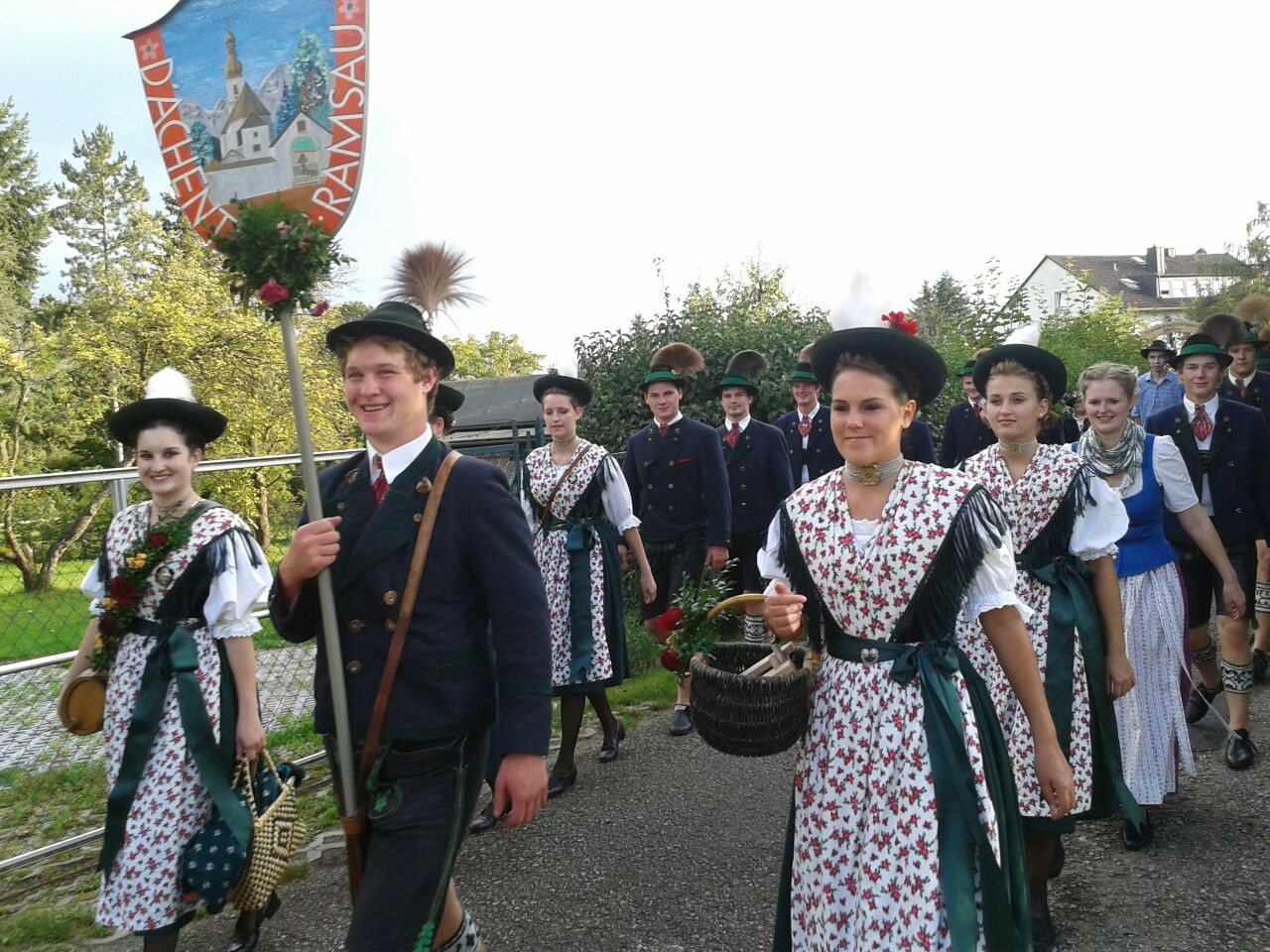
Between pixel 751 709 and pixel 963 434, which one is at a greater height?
pixel 963 434

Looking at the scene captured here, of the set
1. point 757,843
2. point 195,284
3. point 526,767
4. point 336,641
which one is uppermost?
point 195,284

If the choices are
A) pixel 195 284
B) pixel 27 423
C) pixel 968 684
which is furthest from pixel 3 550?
pixel 27 423

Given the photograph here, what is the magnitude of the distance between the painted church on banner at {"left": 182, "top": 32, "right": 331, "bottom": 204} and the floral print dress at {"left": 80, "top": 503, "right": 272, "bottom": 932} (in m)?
1.62

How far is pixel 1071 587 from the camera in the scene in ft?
11.8

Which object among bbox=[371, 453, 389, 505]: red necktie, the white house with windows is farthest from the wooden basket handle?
the white house with windows

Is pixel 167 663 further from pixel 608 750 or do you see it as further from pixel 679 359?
pixel 679 359

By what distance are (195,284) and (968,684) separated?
19.6 m

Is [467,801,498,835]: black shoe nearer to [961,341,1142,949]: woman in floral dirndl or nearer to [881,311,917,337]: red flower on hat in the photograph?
[961,341,1142,949]: woman in floral dirndl

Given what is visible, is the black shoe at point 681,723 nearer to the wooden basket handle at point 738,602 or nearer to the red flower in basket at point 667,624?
the red flower in basket at point 667,624

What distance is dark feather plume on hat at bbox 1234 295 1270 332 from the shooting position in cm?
852

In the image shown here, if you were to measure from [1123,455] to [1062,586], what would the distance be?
1184 millimetres

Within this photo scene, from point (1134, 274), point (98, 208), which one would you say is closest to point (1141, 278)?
point (1134, 274)

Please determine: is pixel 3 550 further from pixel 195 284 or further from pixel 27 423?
pixel 27 423

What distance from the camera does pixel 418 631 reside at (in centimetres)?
240
